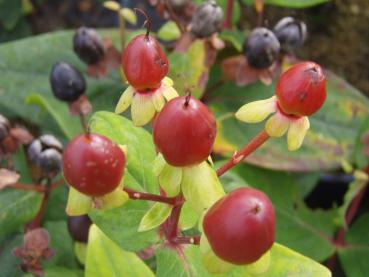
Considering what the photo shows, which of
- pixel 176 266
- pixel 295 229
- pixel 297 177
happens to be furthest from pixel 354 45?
pixel 176 266

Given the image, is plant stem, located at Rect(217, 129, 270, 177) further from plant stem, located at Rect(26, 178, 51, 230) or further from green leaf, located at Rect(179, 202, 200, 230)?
plant stem, located at Rect(26, 178, 51, 230)

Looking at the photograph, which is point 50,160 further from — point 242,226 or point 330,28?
point 330,28

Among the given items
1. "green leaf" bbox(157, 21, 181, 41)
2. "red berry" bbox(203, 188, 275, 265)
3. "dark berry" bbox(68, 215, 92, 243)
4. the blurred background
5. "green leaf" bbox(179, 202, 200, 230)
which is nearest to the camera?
"red berry" bbox(203, 188, 275, 265)

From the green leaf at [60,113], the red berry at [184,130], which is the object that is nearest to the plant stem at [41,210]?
the green leaf at [60,113]

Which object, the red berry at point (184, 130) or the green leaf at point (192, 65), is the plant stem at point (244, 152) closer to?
the red berry at point (184, 130)

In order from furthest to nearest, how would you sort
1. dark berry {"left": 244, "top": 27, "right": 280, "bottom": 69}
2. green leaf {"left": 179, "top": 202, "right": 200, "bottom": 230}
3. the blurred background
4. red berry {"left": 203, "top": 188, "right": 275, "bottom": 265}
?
the blurred background < dark berry {"left": 244, "top": 27, "right": 280, "bottom": 69} < green leaf {"left": 179, "top": 202, "right": 200, "bottom": 230} < red berry {"left": 203, "top": 188, "right": 275, "bottom": 265}

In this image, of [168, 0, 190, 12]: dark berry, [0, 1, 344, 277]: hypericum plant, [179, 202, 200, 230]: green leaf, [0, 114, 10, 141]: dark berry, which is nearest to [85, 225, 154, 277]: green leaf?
[0, 1, 344, 277]: hypericum plant

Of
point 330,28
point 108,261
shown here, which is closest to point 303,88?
point 108,261
